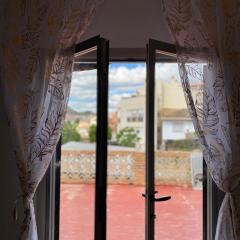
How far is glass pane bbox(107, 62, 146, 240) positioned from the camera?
6305 mm

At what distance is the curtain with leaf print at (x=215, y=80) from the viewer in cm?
199

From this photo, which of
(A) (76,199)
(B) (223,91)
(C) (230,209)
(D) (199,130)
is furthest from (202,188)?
(A) (76,199)

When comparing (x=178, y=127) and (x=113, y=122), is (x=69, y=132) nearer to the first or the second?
(x=178, y=127)

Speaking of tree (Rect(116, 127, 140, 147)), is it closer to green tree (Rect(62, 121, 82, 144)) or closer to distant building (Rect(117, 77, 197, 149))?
distant building (Rect(117, 77, 197, 149))

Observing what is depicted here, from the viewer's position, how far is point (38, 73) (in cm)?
208

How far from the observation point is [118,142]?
7.30 metres

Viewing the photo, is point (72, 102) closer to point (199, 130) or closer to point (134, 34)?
point (134, 34)

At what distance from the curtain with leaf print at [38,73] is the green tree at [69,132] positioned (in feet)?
0.96

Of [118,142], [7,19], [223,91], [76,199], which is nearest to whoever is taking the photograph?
[223,91]

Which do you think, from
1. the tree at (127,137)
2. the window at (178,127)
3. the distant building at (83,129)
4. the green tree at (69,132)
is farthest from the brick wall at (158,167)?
the tree at (127,137)

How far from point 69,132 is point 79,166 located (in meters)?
0.28

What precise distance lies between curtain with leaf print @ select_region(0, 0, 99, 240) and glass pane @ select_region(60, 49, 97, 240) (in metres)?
0.21

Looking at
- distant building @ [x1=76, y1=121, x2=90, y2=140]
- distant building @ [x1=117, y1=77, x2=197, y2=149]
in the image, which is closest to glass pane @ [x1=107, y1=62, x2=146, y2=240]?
distant building @ [x1=117, y1=77, x2=197, y2=149]

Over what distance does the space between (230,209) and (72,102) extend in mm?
1308
